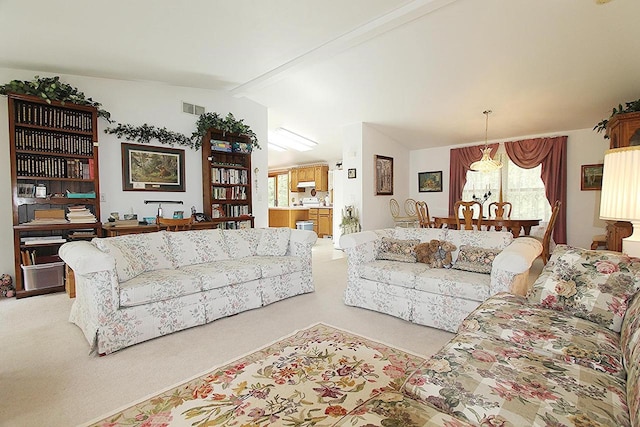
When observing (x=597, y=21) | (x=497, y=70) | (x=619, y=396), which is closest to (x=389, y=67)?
(x=497, y=70)

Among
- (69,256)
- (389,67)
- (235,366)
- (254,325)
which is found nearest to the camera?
(235,366)

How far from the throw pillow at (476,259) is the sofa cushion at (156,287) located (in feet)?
8.04

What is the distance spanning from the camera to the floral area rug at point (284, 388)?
1594 millimetres

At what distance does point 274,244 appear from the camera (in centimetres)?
376

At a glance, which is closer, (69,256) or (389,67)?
(69,256)

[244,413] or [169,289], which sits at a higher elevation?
[169,289]

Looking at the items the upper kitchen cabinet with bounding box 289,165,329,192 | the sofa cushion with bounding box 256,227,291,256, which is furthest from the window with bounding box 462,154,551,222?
the sofa cushion with bounding box 256,227,291,256

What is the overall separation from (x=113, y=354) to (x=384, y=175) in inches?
229

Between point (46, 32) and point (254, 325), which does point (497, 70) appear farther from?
point (46, 32)

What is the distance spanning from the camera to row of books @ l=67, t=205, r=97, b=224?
3916 mm

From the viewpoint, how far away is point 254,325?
9.24 ft

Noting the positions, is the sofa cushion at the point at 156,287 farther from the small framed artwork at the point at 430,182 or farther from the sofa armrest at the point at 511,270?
the small framed artwork at the point at 430,182

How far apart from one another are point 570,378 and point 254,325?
2.29 m

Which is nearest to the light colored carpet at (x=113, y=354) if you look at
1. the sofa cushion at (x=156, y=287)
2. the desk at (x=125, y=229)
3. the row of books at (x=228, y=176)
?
the sofa cushion at (x=156, y=287)
